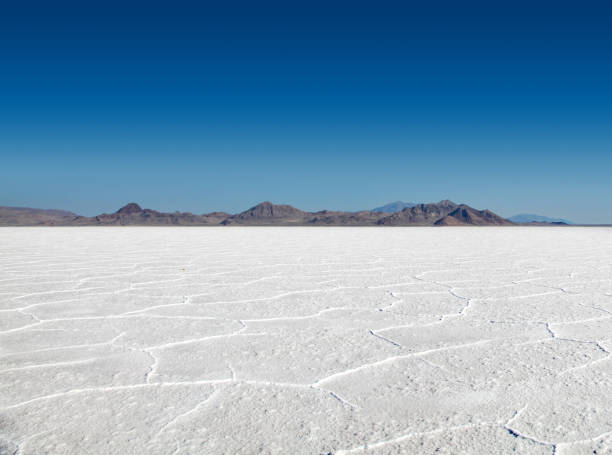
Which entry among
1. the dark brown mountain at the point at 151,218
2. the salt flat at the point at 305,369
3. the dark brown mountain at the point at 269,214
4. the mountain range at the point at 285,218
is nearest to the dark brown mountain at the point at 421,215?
the mountain range at the point at 285,218

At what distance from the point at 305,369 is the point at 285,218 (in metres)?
57.1

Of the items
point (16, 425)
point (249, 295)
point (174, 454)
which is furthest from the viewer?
point (249, 295)

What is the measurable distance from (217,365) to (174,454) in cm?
64

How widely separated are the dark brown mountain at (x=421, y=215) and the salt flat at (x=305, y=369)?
41854 millimetres

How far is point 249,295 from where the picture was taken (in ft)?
10.6

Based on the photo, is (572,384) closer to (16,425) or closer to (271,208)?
(16,425)

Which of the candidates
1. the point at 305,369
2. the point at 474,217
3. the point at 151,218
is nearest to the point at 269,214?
the point at 151,218

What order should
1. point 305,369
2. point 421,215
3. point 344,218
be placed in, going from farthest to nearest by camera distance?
point 421,215
point 344,218
point 305,369

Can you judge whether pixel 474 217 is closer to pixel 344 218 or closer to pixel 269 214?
pixel 344 218

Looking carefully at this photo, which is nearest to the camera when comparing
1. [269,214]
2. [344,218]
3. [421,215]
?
[344,218]

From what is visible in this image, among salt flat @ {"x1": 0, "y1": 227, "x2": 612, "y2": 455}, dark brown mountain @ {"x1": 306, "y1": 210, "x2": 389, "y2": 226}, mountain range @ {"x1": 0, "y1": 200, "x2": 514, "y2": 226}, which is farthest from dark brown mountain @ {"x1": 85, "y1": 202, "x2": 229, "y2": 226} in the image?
salt flat @ {"x1": 0, "y1": 227, "x2": 612, "y2": 455}

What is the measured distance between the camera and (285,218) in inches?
2315

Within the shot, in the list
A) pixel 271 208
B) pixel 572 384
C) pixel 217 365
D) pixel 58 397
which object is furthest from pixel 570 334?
pixel 271 208

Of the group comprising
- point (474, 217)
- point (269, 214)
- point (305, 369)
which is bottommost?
point (305, 369)
